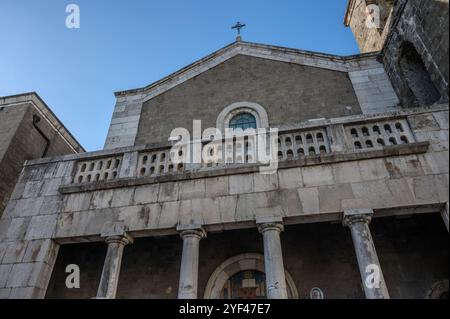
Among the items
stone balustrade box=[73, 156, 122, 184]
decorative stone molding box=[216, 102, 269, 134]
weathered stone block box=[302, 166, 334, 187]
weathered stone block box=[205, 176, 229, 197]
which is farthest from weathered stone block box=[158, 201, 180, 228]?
decorative stone molding box=[216, 102, 269, 134]

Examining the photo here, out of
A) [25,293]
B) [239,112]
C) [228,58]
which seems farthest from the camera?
[228,58]

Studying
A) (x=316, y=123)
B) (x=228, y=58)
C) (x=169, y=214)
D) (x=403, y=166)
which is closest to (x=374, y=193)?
(x=403, y=166)

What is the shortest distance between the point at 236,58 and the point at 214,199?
6.72 meters

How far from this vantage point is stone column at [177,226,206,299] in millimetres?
5328

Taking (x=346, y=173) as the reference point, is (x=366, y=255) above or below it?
below

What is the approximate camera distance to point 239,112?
9.96m

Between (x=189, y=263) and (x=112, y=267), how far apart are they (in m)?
1.49

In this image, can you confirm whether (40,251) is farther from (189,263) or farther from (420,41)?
(420,41)

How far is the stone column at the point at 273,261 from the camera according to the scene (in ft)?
16.5

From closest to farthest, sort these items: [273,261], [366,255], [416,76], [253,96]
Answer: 1. [366,255]
2. [273,261]
3. [416,76]
4. [253,96]

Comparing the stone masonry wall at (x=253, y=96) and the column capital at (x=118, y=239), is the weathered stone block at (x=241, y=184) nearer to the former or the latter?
the column capital at (x=118, y=239)

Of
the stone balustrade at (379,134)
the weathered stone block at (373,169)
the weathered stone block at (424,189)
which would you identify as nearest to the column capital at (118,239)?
the weathered stone block at (373,169)
